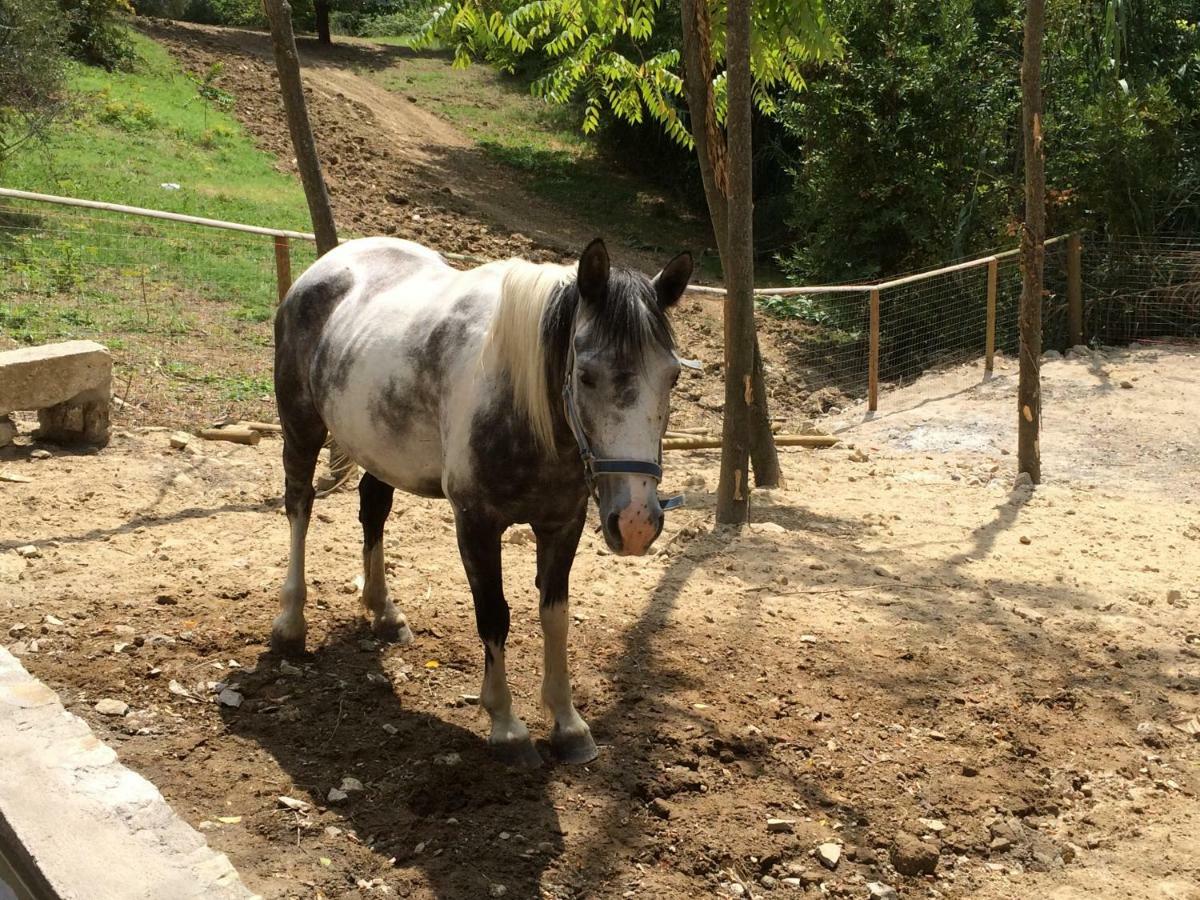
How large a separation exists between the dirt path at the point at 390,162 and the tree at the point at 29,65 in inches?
161

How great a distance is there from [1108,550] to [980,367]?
608 centimetres

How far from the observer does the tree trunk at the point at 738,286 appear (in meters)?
6.29

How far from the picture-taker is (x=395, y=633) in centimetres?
493

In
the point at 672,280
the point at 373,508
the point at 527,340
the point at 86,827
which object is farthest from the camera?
the point at 373,508

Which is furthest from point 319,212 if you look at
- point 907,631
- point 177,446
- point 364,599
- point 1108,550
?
point 1108,550

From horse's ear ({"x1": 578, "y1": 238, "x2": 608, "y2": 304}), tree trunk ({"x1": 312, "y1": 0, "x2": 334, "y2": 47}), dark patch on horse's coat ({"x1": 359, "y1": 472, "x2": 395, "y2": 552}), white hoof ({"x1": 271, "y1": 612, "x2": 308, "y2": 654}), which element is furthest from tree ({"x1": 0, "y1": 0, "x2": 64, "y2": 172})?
tree trunk ({"x1": 312, "y1": 0, "x2": 334, "y2": 47})

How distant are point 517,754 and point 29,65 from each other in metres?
12.1

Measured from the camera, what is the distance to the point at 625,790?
3.86 m

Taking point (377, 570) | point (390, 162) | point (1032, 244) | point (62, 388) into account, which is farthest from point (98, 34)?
point (377, 570)

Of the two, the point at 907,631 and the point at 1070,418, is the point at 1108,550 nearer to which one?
the point at 907,631

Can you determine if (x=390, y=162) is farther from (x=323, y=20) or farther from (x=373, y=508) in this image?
(x=373, y=508)

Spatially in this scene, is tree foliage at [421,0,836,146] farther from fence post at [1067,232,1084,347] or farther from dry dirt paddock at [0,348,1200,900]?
fence post at [1067,232,1084,347]

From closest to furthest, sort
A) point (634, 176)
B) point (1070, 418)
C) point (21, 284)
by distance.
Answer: point (21, 284) → point (1070, 418) → point (634, 176)

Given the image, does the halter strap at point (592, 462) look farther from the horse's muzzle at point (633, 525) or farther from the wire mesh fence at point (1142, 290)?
the wire mesh fence at point (1142, 290)
